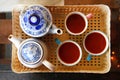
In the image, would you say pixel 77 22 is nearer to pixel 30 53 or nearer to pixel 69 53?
pixel 69 53

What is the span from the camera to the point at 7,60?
1.20 m

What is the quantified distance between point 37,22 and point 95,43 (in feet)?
0.87

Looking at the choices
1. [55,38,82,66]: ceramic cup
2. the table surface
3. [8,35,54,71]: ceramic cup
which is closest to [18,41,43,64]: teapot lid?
[8,35,54,71]: ceramic cup

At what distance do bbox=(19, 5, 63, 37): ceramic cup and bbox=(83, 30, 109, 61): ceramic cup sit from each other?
0.16 meters

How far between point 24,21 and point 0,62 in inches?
14.6

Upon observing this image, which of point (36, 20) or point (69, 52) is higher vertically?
point (36, 20)

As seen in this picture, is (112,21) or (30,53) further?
(112,21)

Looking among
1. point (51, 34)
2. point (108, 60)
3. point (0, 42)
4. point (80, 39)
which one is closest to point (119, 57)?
point (108, 60)

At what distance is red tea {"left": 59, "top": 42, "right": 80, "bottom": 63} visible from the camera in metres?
1.00

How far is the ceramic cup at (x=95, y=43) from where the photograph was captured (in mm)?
1003

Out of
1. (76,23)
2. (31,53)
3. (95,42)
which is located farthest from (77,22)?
(31,53)

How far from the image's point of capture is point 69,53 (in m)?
1.01

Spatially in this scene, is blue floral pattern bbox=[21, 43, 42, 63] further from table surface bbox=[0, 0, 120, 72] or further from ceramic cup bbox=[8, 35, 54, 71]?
table surface bbox=[0, 0, 120, 72]

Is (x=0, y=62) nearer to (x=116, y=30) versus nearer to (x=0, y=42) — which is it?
(x=0, y=42)
